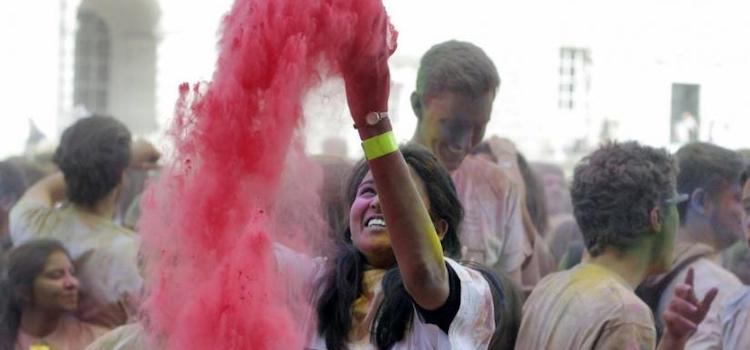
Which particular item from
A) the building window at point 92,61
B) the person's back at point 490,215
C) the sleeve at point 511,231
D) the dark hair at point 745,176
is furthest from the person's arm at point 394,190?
the building window at point 92,61

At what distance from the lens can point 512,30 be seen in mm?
26781

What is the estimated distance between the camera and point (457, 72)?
4.95 m

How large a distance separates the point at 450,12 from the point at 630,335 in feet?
56.9

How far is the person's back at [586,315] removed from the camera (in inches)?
158

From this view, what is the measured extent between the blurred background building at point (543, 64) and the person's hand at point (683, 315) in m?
20.3

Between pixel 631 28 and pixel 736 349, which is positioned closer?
pixel 736 349

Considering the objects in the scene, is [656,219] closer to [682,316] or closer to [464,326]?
[682,316]

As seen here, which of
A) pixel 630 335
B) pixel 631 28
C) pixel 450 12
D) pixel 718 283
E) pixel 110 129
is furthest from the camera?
pixel 631 28

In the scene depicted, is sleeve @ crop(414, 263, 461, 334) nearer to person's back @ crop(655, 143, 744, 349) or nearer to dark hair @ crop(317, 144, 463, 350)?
dark hair @ crop(317, 144, 463, 350)

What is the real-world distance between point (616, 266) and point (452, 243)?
824mm

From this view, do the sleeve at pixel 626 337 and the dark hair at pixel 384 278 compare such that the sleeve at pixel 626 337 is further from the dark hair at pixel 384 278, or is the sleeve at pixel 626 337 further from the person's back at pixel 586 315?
the dark hair at pixel 384 278

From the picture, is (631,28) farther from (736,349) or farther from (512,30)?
(736,349)

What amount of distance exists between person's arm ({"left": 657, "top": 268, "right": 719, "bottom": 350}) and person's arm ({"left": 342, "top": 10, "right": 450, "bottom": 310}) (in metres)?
1.12

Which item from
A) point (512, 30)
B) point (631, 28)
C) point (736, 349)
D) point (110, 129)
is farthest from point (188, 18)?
point (736, 349)
